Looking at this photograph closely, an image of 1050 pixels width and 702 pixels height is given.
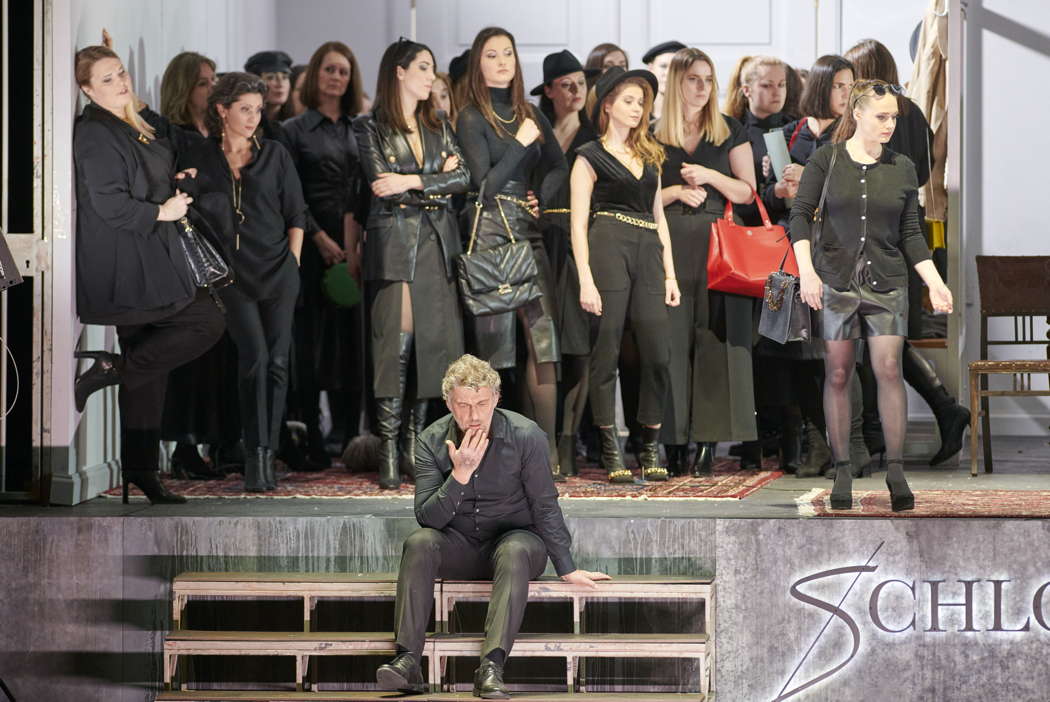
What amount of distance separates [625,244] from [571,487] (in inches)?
39.4

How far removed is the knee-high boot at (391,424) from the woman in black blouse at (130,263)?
0.80m

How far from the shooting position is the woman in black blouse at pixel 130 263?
5688 mm

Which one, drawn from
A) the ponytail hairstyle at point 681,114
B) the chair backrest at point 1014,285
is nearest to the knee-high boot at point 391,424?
the ponytail hairstyle at point 681,114

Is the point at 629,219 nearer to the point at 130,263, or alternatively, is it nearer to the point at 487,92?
the point at 487,92

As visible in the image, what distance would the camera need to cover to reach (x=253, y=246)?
20.3 ft

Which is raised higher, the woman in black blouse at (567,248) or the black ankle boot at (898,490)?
the woman in black blouse at (567,248)

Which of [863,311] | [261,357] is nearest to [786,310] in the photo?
[863,311]

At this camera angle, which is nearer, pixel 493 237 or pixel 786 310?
pixel 786 310

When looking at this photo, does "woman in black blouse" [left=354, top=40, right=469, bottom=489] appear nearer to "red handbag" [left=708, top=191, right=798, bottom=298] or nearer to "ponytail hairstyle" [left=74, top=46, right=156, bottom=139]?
"ponytail hairstyle" [left=74, top=46, right=156, bottom=139]

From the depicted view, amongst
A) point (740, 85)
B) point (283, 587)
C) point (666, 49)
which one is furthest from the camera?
point (666, 49)

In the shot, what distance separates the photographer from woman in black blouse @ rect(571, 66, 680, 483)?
6.18 metres

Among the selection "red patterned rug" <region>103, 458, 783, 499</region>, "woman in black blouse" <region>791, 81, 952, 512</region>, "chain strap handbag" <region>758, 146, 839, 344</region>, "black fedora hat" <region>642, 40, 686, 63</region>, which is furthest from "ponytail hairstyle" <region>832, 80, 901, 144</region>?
"black fedora hat" <region>642, 40, 686, 63</region>

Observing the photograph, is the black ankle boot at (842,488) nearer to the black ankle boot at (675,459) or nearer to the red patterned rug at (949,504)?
the red patterned rug at (949,504)

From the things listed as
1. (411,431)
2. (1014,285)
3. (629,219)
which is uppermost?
(629,219)
